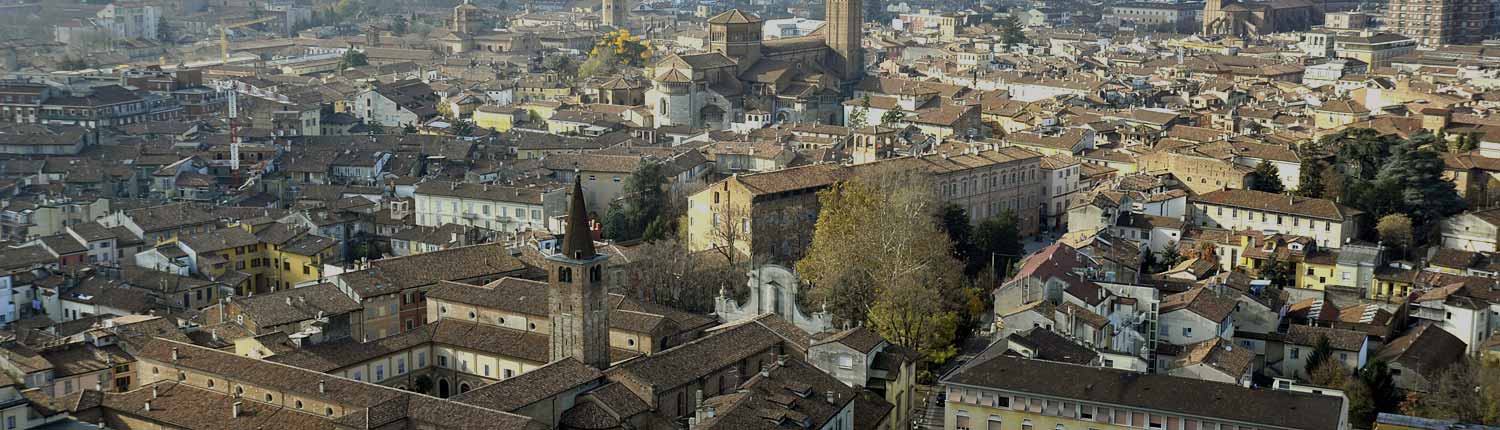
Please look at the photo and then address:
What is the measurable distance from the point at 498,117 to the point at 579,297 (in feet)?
107

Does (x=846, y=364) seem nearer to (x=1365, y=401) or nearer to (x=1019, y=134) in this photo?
(x=1365, y=401)

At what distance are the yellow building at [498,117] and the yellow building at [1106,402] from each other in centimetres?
3283

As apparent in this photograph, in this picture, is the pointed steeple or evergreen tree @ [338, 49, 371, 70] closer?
the pointed steeple

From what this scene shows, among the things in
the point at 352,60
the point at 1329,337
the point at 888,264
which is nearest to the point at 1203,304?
the point at 1329,337

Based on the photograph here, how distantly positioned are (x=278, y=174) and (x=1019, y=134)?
1939 cm

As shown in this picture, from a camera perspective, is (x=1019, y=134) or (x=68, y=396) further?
(x=1019, y=134)

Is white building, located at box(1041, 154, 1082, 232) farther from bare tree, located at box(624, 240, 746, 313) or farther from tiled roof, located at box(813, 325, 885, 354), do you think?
tiled roof, located at box(813, 325, 885, 354)

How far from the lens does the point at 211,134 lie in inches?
2009

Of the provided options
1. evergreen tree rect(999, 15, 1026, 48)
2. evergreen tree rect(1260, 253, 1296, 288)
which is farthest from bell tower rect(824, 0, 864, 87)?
evergreen tree rect(1260, 253, 1296, 288)

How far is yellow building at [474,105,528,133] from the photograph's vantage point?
54.6 metres

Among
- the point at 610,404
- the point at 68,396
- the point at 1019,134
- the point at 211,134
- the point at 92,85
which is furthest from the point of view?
the point at 92,85

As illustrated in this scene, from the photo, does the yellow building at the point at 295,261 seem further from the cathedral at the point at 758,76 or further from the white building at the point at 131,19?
the white building at the point at 131,19

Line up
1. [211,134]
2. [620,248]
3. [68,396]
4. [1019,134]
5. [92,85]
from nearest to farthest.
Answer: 1. [68,396]
2. [620,248]
3. [1019,134]
4. [211,134]
5. [92,85]

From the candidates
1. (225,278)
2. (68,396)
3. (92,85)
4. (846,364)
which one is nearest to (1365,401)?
(846,364)
